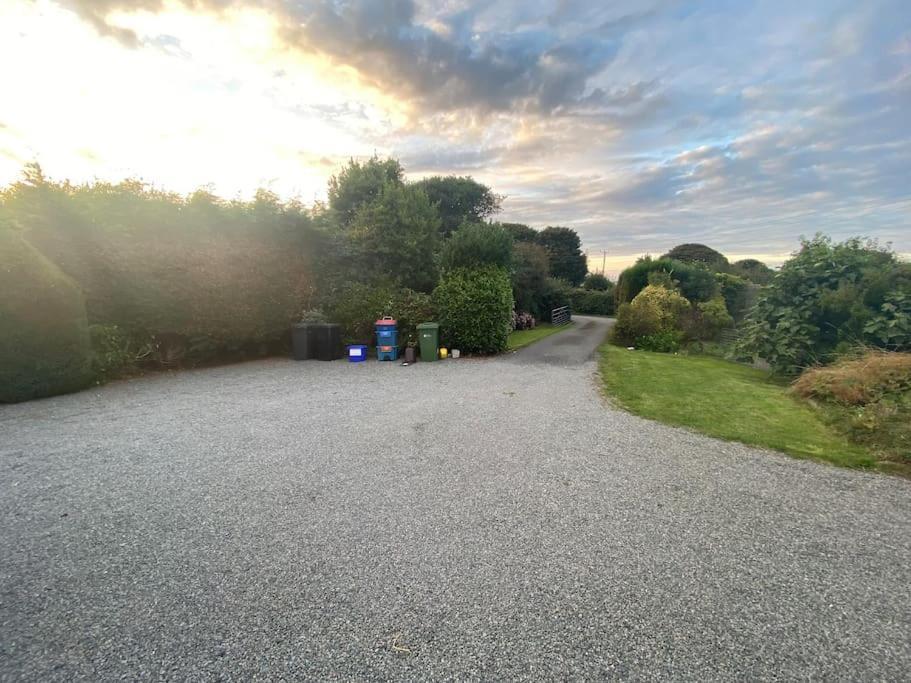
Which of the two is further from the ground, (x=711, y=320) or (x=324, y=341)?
(x=711, y=320)

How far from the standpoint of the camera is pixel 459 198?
25.9 meters

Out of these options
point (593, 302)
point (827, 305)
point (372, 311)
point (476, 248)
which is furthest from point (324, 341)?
point (593, 302)

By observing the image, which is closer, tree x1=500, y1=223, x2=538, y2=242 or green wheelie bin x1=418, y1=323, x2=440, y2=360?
green wheelie bin x1=418, y1=323, x2=440, y2=360

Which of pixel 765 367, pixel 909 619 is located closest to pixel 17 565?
pixel 909 619

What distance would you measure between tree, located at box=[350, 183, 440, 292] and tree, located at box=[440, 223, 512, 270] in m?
3.47

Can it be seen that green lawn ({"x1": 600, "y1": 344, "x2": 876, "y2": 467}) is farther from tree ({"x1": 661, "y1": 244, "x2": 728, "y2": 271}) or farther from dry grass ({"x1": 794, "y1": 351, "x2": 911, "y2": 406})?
tree ({"x1": 661, "y1": 244, "x2": 728, "y2": 271})

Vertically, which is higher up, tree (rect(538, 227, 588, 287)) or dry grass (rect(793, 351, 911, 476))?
tree (rect(538, 227, 588, 287))

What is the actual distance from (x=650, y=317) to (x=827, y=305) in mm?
5423

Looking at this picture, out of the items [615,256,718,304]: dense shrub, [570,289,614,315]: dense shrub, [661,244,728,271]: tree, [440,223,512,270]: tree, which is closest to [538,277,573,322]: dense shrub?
[615,256,718,304]: dense shrub

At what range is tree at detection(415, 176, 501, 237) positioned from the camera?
25.5 meters

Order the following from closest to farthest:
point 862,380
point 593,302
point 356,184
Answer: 1. point 862,380
2. point 356,184
3. point 593,302

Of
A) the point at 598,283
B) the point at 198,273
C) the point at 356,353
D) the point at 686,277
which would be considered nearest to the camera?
the point at 198,273

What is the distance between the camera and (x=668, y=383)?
24.4ft

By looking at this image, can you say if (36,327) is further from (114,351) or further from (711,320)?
(711,320)
